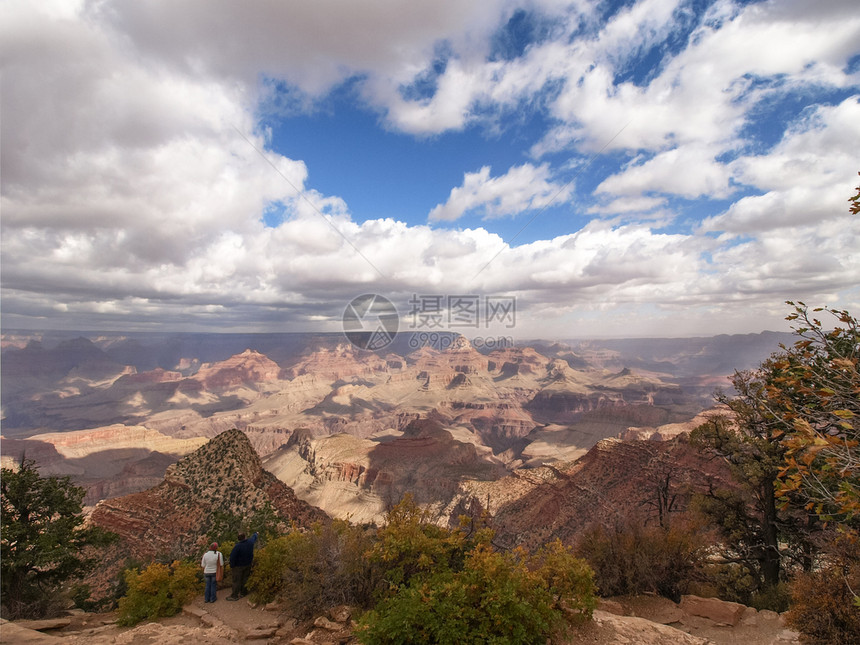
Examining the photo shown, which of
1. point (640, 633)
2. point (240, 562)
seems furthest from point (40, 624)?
point (640, 633)

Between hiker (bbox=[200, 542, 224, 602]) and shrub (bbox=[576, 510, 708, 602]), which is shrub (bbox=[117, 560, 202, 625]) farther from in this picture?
shrub (bbox=[576, 510, 708, 602])

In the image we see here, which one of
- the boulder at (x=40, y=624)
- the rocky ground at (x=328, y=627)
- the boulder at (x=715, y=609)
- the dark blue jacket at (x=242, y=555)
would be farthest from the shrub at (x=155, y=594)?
the boulder at (x=715, y=609)

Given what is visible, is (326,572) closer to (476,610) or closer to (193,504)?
(476,610)

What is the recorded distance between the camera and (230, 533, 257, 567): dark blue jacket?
36.0ft

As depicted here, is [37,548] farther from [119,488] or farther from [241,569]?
[119,488]

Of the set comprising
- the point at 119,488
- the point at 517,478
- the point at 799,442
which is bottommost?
the point at 119,488

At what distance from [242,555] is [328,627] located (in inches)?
181

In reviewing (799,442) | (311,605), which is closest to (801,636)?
(799,442)

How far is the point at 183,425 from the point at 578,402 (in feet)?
610

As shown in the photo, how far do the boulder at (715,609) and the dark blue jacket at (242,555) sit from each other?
39.3 feet

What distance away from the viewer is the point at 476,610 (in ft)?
21.4

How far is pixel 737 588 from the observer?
42.3 feet

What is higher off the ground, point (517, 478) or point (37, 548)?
point (37, 548)

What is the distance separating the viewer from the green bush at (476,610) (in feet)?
20.8
